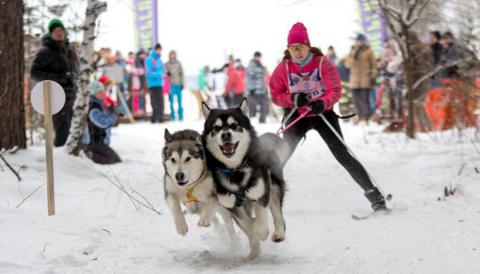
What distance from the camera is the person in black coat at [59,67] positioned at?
7645 mm

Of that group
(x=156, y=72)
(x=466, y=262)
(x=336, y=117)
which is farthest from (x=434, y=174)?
(x=156, y=72)

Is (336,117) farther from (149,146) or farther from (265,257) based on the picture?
(149,146)

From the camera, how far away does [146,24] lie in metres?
18.6

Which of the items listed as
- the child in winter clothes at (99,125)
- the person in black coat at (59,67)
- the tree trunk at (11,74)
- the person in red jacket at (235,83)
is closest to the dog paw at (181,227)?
the tree trunk at (11,74)

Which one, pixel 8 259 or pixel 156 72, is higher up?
pixel 156 72

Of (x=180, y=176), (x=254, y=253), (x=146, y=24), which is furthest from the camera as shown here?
(x=146, y=24)

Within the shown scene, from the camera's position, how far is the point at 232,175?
12.3 feet

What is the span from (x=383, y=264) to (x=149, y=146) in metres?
7.72

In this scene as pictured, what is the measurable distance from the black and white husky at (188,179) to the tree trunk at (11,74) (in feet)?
10.9

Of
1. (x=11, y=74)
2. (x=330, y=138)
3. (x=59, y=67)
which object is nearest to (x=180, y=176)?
(x=330, y=138)

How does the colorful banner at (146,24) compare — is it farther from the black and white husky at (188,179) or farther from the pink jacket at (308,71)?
the black and white husky at (188,179)

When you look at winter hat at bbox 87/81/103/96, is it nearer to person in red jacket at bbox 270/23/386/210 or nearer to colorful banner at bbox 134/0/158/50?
person in red jacket at bbox 270/23/386/210

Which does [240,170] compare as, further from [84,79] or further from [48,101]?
[84,79]

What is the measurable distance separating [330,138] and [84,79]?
154 inches
